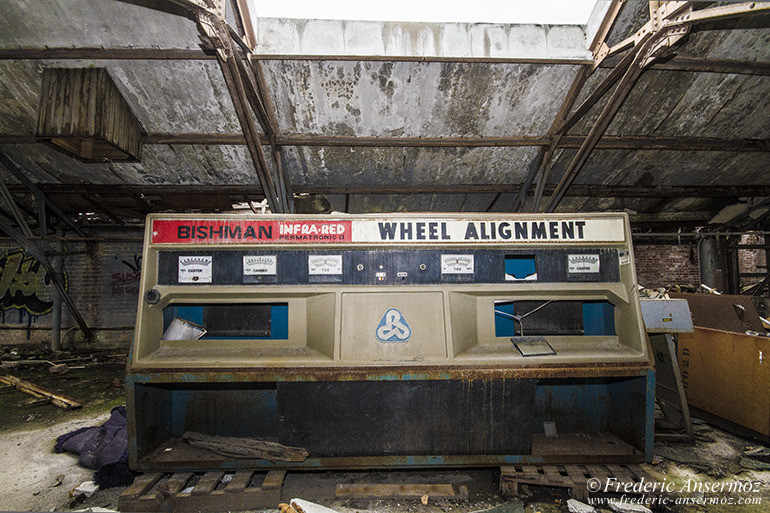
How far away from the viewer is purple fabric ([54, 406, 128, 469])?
2715 millimetres

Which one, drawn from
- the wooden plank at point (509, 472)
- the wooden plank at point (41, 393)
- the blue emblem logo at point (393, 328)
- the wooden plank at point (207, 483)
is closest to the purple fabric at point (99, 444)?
the wooden plank at point (207, 483)

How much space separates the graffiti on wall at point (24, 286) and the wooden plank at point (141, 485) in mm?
7375

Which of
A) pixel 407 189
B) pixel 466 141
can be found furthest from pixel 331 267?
pixel 407 189

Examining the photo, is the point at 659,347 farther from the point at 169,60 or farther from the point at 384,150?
the point at 169,60

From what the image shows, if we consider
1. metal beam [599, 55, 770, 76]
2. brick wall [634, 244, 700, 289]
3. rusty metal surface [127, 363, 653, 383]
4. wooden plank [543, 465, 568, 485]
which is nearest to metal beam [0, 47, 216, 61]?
rusty metal surface [127, 363, 653, 383]

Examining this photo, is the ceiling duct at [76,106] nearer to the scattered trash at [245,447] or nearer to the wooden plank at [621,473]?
the scattered trash at [245,447]

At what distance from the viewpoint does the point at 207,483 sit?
2297mm

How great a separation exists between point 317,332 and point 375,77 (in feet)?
10.5

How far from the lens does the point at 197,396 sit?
9.15ft

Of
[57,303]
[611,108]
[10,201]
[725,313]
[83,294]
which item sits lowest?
[725,313]

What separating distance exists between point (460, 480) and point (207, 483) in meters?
1.76

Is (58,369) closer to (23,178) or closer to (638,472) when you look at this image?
(23,178)

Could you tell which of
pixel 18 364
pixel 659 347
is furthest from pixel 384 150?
pixel 18 364

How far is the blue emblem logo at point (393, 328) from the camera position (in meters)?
Result: 2.46
